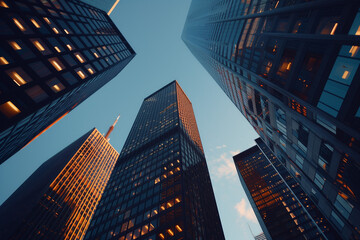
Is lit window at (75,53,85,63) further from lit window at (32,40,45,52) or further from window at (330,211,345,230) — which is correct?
window at (330,211,345,230)

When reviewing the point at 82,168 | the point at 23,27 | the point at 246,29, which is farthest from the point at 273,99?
the point at 82,168

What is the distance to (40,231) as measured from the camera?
2953 inches

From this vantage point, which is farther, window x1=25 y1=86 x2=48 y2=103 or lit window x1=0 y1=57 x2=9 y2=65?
window x1=25 y1=86 x2=48 y2=103

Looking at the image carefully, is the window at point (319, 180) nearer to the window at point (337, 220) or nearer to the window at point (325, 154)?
the window at point (325, 154)

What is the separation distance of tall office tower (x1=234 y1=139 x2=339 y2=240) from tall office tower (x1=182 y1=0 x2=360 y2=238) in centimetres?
3728

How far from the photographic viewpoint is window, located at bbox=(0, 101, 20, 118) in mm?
15719

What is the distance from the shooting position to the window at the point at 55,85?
2122cm

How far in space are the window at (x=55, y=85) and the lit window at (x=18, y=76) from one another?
268 cm

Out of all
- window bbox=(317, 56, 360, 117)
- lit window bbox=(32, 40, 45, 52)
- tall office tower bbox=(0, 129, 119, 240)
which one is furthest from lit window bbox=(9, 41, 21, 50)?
tall office tower bbox=(0, 129, 119, 240)

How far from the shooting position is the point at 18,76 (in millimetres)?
17438

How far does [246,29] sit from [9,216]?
115m

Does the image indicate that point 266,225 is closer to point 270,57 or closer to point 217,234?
point 217,234

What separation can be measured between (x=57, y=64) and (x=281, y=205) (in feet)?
281

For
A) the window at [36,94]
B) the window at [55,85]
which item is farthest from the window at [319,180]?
the window at [55,85]
